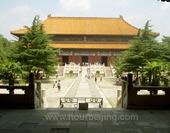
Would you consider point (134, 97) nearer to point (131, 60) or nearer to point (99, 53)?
point (131, 60)

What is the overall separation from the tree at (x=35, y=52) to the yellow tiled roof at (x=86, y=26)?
19532mm

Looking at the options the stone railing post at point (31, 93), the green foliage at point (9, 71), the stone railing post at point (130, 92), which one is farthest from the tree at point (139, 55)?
the stone railing post at point (31, 93)

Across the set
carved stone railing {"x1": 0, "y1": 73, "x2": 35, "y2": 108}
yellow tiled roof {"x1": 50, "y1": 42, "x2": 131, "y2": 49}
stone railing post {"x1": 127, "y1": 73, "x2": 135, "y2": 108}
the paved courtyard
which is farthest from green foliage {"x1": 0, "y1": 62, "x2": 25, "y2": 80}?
yellow tiled roof {"x1": 50, "y1": 42, "x2": 131, "y2": 49}

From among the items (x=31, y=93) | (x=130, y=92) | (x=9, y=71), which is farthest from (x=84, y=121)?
(x=9, y=71)

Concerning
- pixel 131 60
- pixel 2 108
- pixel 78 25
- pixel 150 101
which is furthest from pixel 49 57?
pixel 78 25

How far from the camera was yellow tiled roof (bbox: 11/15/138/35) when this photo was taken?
40688mm

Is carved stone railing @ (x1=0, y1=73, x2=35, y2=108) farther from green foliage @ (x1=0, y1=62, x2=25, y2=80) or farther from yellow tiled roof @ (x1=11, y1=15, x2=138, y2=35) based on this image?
yellow tiled roof @ (x1=11, y1=15, x2=138, y2=35)

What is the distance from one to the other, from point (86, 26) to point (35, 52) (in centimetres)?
2547

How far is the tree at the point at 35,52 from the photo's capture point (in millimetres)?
20016

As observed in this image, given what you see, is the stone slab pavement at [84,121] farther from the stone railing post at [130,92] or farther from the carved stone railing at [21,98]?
the stone railing post at [130,92]

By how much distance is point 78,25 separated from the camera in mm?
43656

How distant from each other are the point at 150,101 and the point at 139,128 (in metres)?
2.00

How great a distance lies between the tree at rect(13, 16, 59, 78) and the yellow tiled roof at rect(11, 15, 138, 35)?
19532 mm

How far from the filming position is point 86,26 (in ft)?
142
